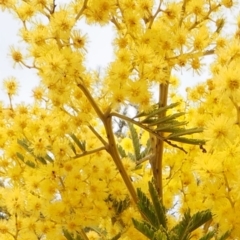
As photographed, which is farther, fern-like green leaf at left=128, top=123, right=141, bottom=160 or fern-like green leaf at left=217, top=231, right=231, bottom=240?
fern-like green leaf at left=128, top=123, right=141, bottom=160

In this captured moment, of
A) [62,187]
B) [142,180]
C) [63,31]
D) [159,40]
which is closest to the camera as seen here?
[63,31]

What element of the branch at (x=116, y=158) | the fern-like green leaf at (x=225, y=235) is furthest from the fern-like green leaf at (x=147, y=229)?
the branch at (x=116, y=158)

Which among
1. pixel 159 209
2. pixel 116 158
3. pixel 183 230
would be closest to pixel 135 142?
pixel 116 158

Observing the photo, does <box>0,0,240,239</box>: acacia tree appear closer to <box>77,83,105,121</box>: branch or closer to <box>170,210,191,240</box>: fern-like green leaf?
<box>77,83,105,121</box>: branch

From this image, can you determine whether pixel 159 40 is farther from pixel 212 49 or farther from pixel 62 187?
pixel 62 187

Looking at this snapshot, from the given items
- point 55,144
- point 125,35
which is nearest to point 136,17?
point 125,35

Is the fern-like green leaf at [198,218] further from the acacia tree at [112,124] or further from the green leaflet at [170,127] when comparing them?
the green leaflet at [170,127]

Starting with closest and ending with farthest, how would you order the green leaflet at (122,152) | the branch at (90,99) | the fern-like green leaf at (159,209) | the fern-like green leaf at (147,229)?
the fern-like green leaf at (147,229) → the fern-like green leaf at (159,209) → the branch at (90,99) → the green leaflet at (122,152)

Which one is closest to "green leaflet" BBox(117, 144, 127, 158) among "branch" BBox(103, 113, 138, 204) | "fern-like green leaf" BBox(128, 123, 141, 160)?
"fern-like green leaf" BBox(128, 123, 141, 160)
